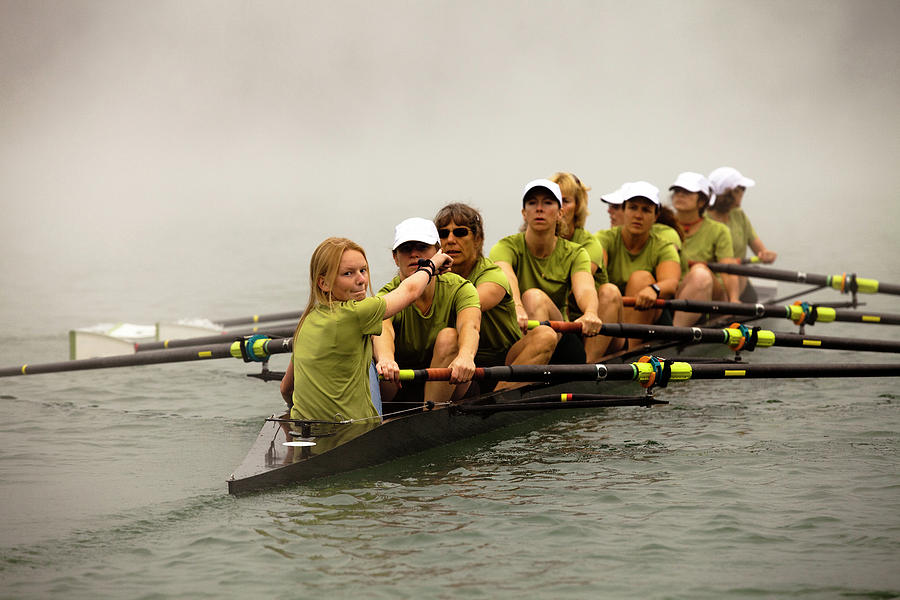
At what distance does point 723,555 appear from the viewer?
14.1 feet

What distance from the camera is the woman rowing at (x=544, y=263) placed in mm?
6758

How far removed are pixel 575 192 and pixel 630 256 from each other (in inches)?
39.9

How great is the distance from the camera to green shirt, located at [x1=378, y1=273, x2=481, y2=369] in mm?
5664

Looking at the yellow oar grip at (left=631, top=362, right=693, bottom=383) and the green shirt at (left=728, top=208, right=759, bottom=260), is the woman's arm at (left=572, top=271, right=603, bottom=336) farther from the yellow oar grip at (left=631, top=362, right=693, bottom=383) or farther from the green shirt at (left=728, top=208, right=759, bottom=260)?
the green shirt at (left=728, top=208, right=759, bottom=260)

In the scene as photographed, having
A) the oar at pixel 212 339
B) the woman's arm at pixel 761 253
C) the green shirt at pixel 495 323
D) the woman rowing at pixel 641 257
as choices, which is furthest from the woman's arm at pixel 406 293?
the woman's arm at pixel 761 253

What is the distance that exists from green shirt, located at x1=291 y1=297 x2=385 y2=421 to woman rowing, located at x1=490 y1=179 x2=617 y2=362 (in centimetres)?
187

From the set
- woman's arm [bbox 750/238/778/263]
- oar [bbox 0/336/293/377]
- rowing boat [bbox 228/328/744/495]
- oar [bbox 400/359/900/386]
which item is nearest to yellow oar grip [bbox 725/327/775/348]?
oar [bbox 400/359/900/386]

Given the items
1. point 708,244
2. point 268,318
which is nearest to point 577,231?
point 708,244

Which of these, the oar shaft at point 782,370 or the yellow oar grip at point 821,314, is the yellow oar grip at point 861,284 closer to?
the yellow oar grip at point 821,314

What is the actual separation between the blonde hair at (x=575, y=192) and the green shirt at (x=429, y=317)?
1.94 meters

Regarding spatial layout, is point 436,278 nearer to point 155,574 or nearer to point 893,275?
point 155,574

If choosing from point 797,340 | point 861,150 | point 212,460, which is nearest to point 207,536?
point 212,460

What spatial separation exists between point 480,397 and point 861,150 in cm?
4509

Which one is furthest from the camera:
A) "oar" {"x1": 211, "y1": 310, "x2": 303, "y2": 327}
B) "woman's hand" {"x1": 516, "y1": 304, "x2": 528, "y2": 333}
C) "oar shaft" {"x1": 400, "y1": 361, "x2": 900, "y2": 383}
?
"oar" {"x1": 211, "y1": 310, "x2": 303, "y2": 327}
